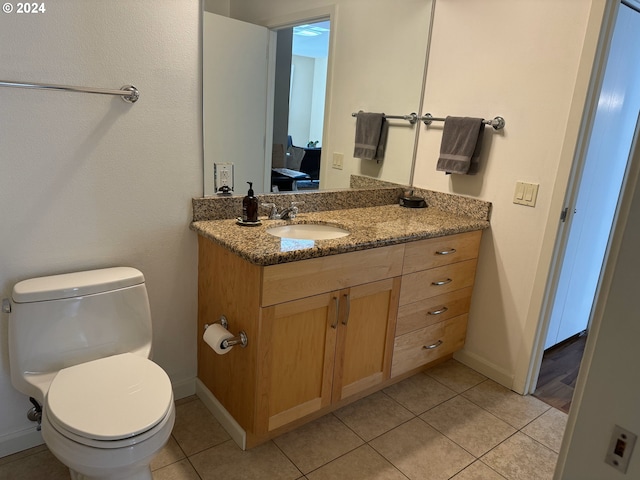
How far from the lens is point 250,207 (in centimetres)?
195

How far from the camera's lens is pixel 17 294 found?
148 centimetres

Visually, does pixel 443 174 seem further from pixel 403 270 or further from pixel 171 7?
pixel 171 7

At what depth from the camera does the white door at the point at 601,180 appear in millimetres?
2207

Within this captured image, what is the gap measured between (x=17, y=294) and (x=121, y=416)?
0.59m

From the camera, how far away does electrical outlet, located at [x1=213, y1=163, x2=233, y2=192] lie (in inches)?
77.9

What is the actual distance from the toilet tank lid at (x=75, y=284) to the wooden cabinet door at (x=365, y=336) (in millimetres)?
857

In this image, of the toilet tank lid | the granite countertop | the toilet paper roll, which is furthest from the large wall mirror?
the toilet paper roll

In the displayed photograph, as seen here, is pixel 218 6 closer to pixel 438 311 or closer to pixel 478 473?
pixel 438 311

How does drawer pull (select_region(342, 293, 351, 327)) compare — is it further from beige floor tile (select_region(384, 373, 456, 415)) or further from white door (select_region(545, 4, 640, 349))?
white door (select_region(545, 4, 640, 349))

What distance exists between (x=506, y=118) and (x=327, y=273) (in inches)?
51.0

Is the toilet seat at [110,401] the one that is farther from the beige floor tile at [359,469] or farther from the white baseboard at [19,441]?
the beige floor tile at [359,469]

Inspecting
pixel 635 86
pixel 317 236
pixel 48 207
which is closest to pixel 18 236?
pixel 48 207

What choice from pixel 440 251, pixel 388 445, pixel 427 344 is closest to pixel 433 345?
pixel 427 344

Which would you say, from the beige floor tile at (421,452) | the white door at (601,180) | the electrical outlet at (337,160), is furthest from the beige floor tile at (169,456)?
the white door at (601,180)
